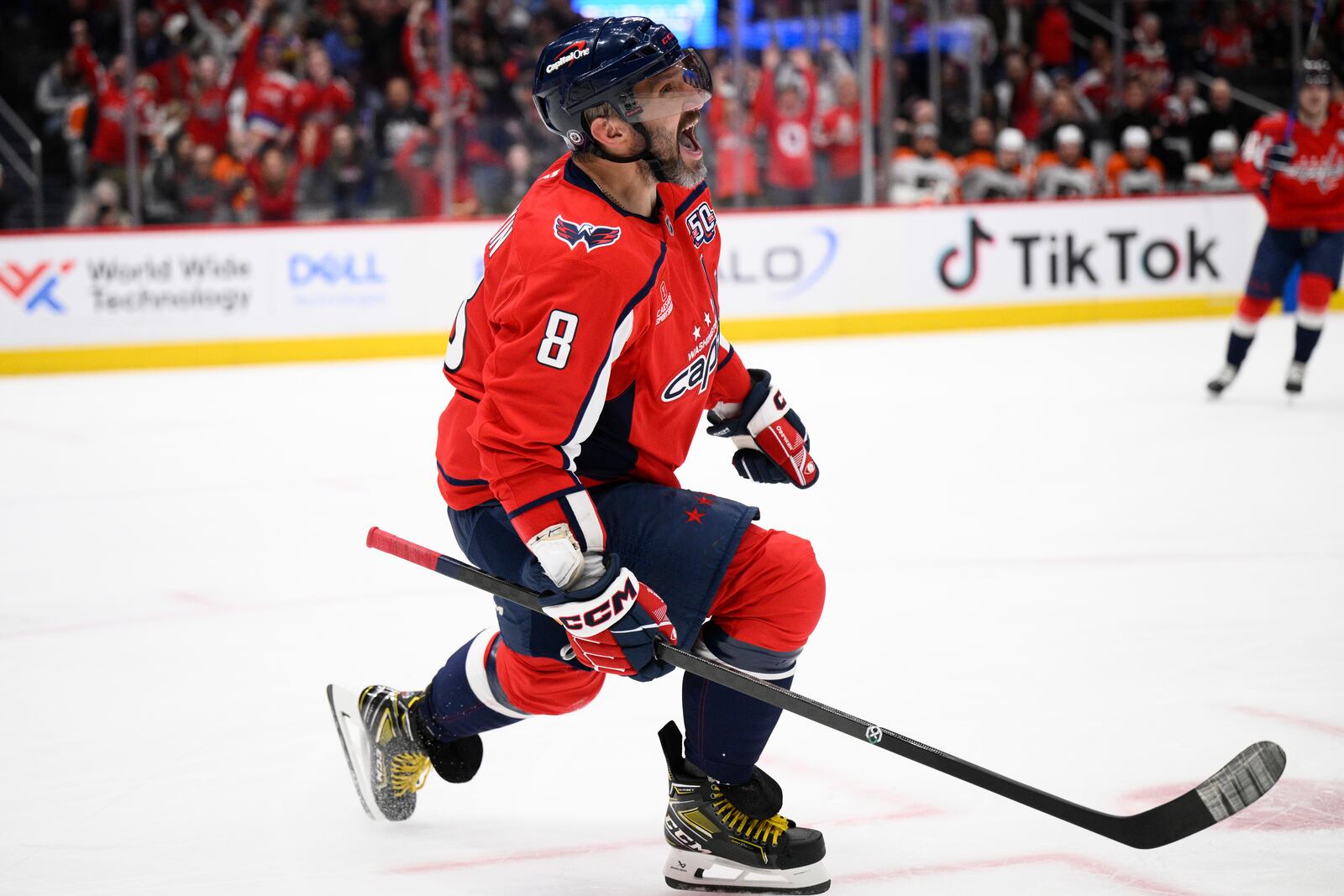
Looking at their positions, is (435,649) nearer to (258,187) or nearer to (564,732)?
(564,732)

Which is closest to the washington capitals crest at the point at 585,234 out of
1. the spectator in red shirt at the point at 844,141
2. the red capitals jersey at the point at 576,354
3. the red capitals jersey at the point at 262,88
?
the red capitals jersey at the point at 576,354

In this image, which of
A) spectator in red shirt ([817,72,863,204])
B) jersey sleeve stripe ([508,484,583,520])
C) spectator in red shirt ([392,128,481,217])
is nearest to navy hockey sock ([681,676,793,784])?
jersey sleeve stripe ([508,484,583,520])

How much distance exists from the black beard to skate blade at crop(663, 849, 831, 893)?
3.00ft

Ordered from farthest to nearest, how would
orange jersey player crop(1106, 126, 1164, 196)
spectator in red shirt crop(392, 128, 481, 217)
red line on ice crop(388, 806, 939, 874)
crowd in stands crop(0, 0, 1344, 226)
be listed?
1. orange jersey player crop(1106, 126, 1164, 196)
2. spectator in red shirt crop(392, 128, 481, 217)
3. crowd in stands crop(0, 0, 1344, 226)
4. red line on ice crop(388, 806, 939, 874)

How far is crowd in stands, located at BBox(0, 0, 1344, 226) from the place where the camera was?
923 centimetres

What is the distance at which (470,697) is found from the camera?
90.3 inches

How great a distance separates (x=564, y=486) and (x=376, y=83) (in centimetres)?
851

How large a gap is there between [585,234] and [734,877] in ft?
2.99

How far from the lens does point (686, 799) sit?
218 cm

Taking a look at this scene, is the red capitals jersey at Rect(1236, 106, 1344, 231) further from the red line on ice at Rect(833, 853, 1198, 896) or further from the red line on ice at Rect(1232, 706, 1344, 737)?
the red line on ice at Rect(833, 853, 1198, 896)

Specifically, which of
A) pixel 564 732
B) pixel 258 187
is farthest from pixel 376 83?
pixel 564 732

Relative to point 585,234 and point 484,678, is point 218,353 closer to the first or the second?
point 484,678

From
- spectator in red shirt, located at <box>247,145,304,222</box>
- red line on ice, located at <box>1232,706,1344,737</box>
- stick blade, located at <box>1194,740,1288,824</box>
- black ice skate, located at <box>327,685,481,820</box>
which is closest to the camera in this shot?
stick blade, located at <box>1194,740,1288,824</box>

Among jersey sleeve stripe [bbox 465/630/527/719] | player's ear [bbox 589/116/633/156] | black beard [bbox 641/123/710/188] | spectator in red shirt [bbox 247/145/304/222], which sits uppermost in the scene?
player's ear [bbox 589/116/633/156]
